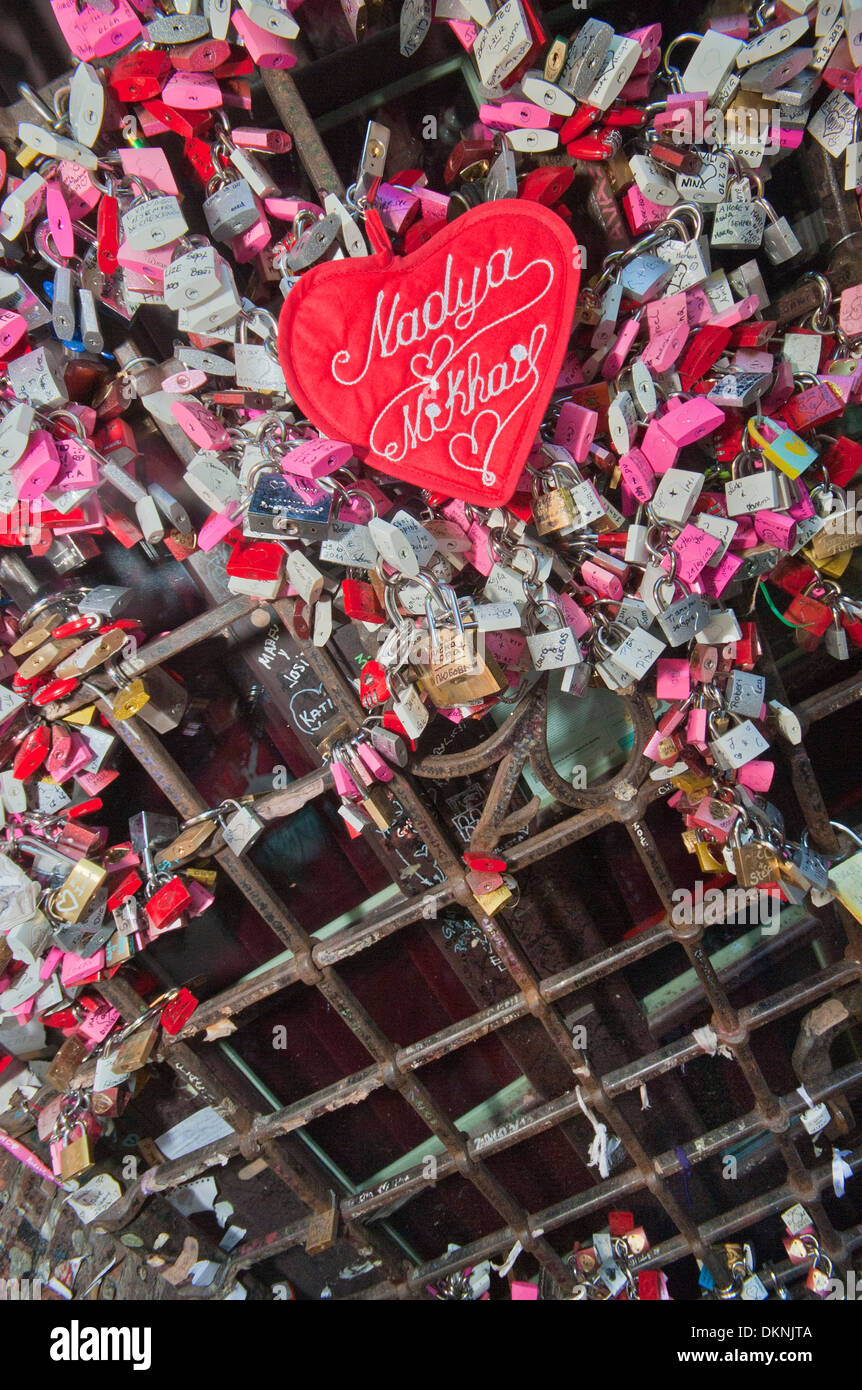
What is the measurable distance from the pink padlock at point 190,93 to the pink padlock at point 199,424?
Result: 0.42m

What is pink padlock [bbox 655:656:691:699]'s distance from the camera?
4.66 feet

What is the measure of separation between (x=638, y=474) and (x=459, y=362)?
0.32 meters

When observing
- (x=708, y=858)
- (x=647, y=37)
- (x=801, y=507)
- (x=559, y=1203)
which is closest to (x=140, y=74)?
(x=647, y=37)

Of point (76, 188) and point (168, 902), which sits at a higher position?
point (76, 188)

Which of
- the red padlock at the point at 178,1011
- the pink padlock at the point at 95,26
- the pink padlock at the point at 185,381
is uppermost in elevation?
the pink padlock at the point at 95,26

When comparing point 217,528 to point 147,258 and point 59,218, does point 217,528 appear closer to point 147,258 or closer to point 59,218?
point 147,258

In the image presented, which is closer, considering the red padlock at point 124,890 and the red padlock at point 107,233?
the red padlock at point 107,233

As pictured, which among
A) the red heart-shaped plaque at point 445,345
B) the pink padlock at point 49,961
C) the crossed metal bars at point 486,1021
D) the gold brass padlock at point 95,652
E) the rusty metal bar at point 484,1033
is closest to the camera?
the red heart-shaped plaque at point 445,345

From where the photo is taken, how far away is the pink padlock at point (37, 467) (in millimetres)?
1297

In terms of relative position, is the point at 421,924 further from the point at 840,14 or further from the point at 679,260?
the point at 840,14

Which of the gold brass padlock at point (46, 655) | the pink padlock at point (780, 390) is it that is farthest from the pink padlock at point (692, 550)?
the gold brass padlock at point (46, 655)

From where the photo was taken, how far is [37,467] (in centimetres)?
130

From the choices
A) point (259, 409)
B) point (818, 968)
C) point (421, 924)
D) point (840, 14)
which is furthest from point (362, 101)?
point (818, 968)

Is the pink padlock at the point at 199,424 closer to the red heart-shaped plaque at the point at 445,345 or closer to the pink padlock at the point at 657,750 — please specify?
the red heart-shaped plaque at the point at 445,345
